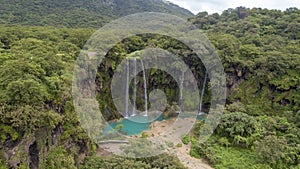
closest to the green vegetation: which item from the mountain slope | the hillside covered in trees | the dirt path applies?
the hillside covered in trees

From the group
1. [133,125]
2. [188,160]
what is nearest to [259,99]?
[188,160]

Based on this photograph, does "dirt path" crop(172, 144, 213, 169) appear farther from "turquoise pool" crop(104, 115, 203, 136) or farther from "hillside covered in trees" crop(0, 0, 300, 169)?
"turquoise pool" crop(104, 115, 203, 136)

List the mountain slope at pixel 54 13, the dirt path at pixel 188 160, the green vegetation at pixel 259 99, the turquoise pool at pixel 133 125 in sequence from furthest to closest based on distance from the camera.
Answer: the mountain slope at pixel 54 13 < the turquoise pool at pixel 133 125 < the green vegetation at pixel 259 99 < the dirt path at pixel 188 160

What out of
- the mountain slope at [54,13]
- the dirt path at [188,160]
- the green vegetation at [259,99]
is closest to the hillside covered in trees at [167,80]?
the green vegetation at [259,99]

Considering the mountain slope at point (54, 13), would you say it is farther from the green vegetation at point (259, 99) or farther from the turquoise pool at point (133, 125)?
the turquoise pool at point (133, 125)

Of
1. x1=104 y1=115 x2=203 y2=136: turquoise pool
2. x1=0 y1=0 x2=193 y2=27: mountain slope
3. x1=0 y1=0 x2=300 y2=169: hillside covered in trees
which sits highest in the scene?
x1=0 y1=0 x2=193 y2=27: mountain slope

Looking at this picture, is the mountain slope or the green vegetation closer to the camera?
the green vegetation

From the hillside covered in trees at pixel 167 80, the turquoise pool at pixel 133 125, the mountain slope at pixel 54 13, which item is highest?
the mountain slope at pixel 54 13

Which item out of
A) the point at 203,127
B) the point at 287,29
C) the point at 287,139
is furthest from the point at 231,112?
the point at 287,29
